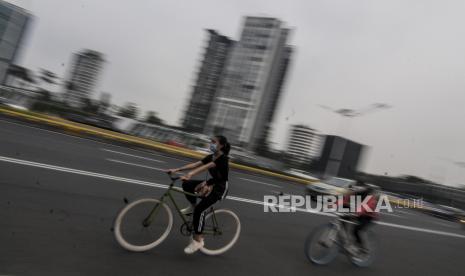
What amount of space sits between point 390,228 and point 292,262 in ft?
30.2

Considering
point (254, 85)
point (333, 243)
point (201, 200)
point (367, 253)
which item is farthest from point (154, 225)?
point (254, 85)

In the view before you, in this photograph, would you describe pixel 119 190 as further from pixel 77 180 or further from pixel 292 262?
pixel 292 262

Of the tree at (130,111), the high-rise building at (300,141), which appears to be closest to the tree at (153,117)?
the tree at (130,111)

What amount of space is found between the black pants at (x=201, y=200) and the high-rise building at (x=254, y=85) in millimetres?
64556

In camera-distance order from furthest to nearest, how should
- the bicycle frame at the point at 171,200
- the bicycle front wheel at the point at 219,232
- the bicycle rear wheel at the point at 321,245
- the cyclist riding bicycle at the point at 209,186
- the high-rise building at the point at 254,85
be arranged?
the high-rise building at the point at 254,85, the bicycle rear wheel at the point at 321,245, the bicycle front wheel at the point at 219,232, the cyclist riding bicycle at the point at 209,186, the bicycle frame at the point at 171,200

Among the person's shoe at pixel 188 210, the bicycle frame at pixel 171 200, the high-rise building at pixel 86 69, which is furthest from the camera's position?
the high-rise building at pixel 86 69

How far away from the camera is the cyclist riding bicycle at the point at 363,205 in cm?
764

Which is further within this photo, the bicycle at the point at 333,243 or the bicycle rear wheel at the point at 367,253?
the bicycle rear wheel at the point at 367,253

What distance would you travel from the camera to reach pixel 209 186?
247 inches

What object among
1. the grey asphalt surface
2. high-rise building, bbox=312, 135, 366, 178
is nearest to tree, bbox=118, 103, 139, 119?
high-rise building, bbox=312, 135, 366, 178

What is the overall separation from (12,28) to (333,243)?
69.0m

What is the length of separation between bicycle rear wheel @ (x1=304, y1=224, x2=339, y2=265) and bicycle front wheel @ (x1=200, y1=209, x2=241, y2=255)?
1308mm

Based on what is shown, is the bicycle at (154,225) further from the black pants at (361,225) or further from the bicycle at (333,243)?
the black pants at (361,225)

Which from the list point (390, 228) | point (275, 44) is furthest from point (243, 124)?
point (390, 228)
